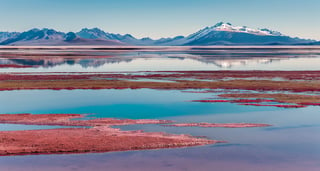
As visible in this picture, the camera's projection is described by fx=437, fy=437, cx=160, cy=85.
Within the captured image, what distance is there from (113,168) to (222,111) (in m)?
14.4

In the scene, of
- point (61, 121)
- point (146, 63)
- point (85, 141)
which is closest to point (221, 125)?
→ point (85, 141)

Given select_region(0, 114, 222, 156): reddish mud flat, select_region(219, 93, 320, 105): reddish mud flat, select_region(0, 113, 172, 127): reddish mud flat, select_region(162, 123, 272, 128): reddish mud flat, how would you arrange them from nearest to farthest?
1. select_region(0, 114, 222, 156): reddish mud flat
2. select_region(162, 123, 272, 128): reddish mud flat
3. select_region(0, 113, 172, 127): reddish mud flat
4. select_region(219, 93, 320, 105): reddish mud flat

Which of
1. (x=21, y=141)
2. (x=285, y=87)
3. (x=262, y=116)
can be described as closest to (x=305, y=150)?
(x=262, y=116)

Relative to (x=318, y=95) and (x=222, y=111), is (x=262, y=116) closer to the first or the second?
(x=222, y=111)

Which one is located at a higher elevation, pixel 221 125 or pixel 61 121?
pixel 61 121

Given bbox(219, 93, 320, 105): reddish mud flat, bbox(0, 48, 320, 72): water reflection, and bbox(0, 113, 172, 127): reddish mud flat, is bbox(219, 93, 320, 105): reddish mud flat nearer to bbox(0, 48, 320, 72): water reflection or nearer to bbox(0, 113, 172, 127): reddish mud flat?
bbox(0, 113, 172, 127): reddish mud flat

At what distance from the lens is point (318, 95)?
3891 centimetres

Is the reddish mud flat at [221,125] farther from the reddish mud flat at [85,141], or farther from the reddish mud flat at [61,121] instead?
the reddish mud flat at [85,141]

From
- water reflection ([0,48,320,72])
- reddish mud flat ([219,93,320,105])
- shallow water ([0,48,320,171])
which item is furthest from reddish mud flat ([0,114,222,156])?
water reflection ([0,48,320,72])

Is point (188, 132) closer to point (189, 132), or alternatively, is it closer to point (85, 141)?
point (189, 132)

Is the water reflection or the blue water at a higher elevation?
the water reflection

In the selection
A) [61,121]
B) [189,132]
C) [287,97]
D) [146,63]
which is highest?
[146,63]

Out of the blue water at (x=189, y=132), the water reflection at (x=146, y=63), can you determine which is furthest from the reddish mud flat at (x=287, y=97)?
the water reflection at (x=146, y=63)

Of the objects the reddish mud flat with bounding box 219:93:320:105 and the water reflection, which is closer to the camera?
the reddish mud flat with bounding box 219:93:320:105
